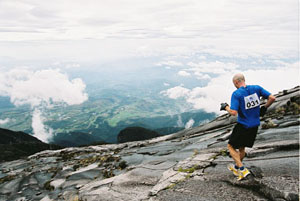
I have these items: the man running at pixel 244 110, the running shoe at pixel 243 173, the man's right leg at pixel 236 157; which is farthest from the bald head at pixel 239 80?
the running shoe at pixel 243 173

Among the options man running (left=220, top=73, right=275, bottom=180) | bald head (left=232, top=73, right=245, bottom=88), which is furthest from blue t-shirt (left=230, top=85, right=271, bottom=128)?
bald head (left=232, top=73, right=245, bottom=88)

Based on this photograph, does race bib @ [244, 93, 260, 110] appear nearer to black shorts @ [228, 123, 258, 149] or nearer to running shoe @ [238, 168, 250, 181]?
black shorts @ [228, 123, 258, 149]

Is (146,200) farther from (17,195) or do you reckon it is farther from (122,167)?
(17,195)

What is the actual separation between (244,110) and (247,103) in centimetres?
32

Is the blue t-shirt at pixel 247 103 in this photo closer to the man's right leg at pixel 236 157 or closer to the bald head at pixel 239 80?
the bald head at pixel 239 80

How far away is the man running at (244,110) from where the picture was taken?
8.26 m

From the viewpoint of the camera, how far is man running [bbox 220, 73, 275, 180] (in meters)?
8.26

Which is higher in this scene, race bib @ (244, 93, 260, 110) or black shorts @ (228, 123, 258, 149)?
race bib @ (244, 93, 260, 110)

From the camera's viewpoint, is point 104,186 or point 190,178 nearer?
point 190,178

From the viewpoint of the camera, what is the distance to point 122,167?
20016 millimetres

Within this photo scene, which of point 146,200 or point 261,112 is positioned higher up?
point 261,112

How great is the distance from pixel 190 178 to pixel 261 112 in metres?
4.79

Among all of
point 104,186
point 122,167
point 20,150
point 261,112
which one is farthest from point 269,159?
point 20,150

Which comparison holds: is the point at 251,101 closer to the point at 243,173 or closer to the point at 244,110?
the point at 244,110
